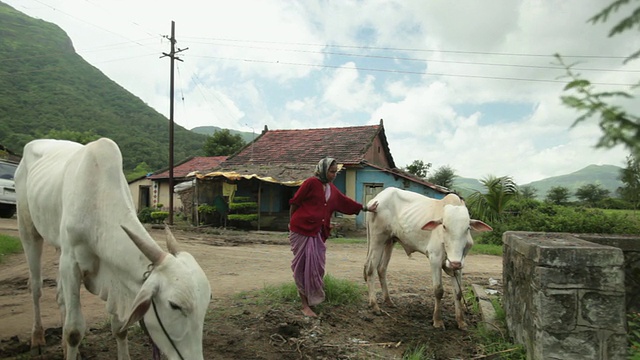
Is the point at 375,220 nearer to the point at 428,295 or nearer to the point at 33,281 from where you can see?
the point at 428,295

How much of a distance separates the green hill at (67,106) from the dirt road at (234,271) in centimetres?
2299

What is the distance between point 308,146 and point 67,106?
32798 mm

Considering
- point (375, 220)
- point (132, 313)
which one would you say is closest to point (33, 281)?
point (132, 313)

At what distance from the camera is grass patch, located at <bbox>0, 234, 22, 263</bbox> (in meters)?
7.57

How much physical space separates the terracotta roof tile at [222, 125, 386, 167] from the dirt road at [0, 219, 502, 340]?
587cm

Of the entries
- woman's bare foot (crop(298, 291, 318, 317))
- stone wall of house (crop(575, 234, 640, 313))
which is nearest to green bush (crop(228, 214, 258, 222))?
woman's bare foot (crop(298, 291, 318, 317))

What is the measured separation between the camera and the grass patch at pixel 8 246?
7567mm

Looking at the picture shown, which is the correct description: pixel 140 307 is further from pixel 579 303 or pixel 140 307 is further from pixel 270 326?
pixel 579 303

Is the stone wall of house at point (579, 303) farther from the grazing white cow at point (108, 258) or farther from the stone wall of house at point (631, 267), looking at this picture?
the grazing white cow at point (108, 258)

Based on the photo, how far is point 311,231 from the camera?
460 centimetres

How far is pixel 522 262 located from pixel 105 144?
3.48 meters

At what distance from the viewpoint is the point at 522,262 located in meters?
3.29

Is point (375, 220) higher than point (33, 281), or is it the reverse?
point (375, 220)

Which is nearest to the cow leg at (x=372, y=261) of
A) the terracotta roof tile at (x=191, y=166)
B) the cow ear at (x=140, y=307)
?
the cow ear at (x=140, y=307)
